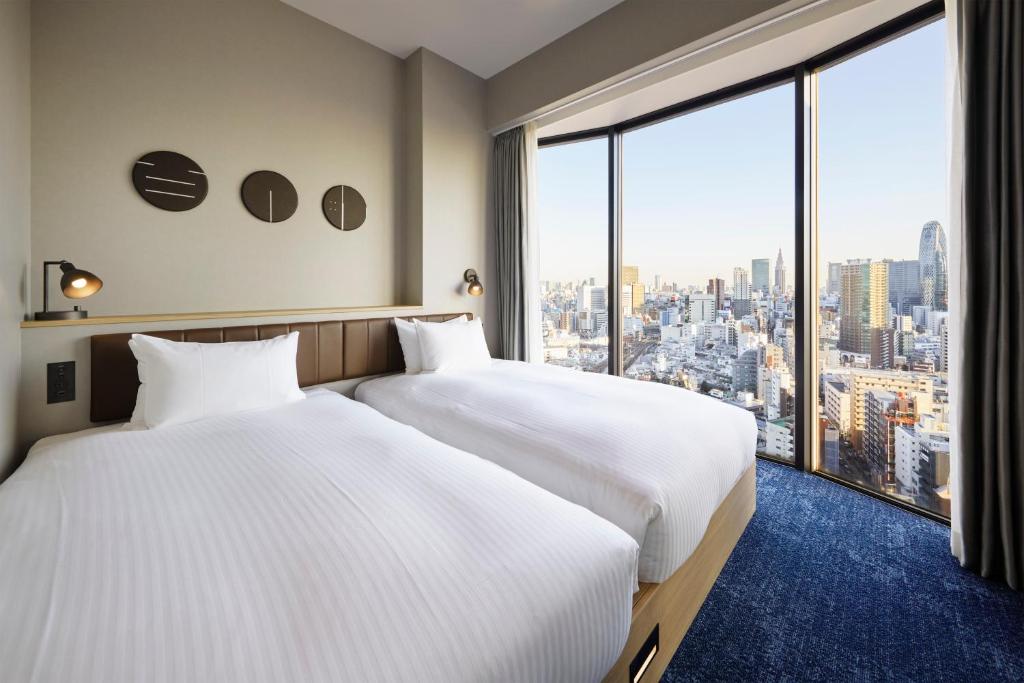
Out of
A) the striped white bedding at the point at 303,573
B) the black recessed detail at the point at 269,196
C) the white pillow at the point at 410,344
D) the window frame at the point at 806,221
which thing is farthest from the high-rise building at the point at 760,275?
the black recessed detail at the point at 269,196

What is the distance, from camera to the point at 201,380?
186 centimetres

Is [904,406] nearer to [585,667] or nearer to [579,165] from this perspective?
[585,667]

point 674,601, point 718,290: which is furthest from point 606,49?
point 674,601

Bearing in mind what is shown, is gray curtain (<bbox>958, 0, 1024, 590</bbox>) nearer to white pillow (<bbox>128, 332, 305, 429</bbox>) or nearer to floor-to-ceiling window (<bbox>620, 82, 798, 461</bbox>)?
floor-to-ceiling window (<bbox>620, 82, 798, 461</bbox>)

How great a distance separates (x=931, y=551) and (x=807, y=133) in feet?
7.49

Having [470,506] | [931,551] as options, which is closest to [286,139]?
[470,506]

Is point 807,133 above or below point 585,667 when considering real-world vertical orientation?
above

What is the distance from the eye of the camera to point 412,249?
3.24 m

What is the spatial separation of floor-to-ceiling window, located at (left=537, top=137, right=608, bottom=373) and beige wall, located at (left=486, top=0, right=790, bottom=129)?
621 mm

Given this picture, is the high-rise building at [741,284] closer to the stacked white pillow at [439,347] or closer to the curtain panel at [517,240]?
the curtain panel at [517,240]

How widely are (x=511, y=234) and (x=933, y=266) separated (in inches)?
101

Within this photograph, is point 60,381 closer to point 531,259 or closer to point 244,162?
point 244,162

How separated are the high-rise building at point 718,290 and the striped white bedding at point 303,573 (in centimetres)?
235

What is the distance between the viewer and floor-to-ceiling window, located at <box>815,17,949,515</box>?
2.12 m
